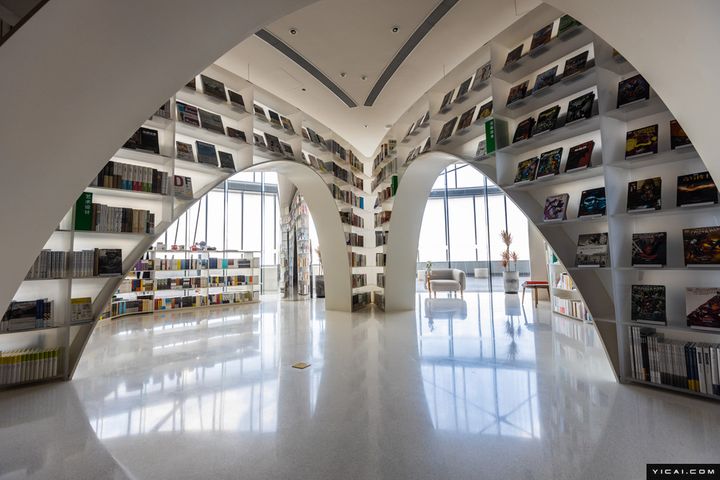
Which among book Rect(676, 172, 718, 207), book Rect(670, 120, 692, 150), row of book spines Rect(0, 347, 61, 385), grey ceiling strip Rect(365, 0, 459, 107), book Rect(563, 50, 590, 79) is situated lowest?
row of book spines Rect(0, 347, 61, 385)

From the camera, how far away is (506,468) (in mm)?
1854

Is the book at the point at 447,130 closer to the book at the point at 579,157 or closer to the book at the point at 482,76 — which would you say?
the book at the point at 482,76

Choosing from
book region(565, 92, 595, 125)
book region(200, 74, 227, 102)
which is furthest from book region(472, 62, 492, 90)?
book region(200, 74, 227, 102)

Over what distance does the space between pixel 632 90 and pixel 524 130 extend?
1.03 meters

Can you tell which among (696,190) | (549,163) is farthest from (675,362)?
(549,163)

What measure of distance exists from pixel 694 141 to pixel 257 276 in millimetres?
9856

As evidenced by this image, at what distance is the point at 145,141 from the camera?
12.9ft

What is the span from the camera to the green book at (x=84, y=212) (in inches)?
138

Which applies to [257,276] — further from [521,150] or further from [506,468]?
[506,468]

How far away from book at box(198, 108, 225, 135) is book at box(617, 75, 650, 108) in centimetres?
466

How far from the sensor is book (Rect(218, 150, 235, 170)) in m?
4.95

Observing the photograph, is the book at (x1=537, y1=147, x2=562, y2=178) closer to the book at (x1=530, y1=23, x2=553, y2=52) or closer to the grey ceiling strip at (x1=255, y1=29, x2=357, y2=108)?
the book at (x1=530, y1=23, x2=553, y2=52)

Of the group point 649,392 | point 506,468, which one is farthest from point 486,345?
point 506,468

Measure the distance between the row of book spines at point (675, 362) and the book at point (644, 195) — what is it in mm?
1061
